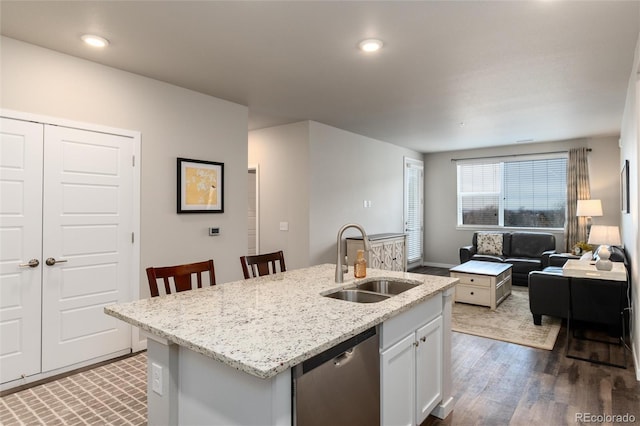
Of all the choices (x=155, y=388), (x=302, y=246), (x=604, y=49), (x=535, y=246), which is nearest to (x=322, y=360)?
(x=155, y=388)

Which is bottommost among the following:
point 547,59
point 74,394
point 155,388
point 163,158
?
point 74,394

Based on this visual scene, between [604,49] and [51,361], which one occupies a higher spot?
[604,49]

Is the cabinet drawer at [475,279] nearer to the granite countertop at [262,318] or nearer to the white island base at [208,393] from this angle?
the granite countertop at [262,318]

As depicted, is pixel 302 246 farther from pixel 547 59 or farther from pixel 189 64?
pixel 547 59

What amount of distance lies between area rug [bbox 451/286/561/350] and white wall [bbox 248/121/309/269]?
2.14 meters

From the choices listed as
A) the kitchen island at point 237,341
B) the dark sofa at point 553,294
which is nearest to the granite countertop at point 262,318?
the kitchen island at point 237,341

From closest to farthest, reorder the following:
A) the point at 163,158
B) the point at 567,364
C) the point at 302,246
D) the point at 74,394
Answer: the point at 74,394 < the point at 567,364 < the point at 163,158 < the point at 302,246

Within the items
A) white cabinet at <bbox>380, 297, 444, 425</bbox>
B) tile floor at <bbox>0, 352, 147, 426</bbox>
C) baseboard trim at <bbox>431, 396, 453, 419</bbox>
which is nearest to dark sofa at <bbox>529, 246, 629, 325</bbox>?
baseboard trim at <bbox>431, 396, 453, 419</bbox>

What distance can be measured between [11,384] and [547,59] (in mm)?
4932

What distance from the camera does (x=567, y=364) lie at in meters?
3.17

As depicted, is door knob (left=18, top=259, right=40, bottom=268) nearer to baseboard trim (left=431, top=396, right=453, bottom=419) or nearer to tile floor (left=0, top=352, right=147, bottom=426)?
tile floor (left=0, top=352, right=147, bottom=426)

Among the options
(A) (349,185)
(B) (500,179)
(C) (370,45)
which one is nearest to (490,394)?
(C) (370,45)

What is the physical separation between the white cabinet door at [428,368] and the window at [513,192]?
19.4ft

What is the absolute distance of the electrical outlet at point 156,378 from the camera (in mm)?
1568
